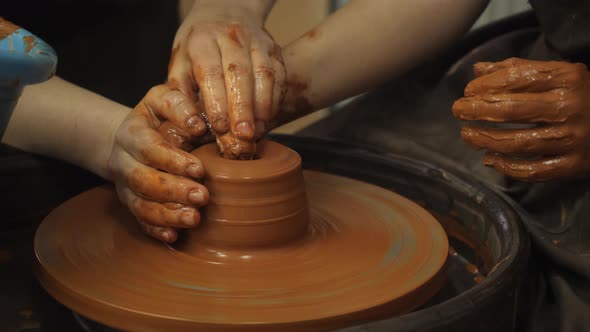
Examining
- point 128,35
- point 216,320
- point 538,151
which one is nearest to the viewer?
point 216,320

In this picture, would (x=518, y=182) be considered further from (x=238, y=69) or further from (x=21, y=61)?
(x=21, y=61)

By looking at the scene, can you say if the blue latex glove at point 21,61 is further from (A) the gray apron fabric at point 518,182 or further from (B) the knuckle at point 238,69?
(A) the gray apron fabric at point 518,182

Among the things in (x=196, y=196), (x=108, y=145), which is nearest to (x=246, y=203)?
(x=196, y=196)

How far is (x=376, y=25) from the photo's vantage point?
4.18 feet

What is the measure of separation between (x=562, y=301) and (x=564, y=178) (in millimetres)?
184

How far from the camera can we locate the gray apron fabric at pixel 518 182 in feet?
3.24

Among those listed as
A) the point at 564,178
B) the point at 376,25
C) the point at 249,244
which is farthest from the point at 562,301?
the point at 376,25

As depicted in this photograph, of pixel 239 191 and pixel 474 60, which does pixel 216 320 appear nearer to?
pixel 239 191

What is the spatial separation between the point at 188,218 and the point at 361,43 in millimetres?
538

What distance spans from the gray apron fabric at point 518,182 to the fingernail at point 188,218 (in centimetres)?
49

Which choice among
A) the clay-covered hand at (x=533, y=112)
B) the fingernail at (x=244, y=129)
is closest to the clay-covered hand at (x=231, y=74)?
the fingernail at (x=244, y=129)

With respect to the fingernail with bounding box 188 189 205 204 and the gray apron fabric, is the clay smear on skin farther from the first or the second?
the gray apron fabric

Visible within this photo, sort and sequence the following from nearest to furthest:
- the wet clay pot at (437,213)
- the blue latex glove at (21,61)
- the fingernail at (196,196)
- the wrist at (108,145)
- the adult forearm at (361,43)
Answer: the blue latex glove at (21,61)
the wet clay pot at (437,213)
the fingernail at (196,196)
the wrist at (108,145)
the adult forearm at (361,43)

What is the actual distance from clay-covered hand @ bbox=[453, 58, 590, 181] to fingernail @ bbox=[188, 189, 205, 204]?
380mm
